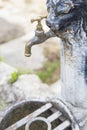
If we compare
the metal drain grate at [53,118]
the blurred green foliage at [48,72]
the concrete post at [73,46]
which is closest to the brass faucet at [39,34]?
the concrete post at [73,46]

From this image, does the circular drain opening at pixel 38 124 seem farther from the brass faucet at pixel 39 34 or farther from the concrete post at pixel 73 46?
the brass faucet at pixel 39 34

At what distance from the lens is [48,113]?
6.63ft

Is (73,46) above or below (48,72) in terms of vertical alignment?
above

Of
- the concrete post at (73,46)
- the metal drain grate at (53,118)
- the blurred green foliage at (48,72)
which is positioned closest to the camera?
the concrete post at (73,46)

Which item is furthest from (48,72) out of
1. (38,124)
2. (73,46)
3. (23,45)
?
(73,46)

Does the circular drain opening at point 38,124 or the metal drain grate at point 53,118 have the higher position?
the metal drain grate at point 53,118

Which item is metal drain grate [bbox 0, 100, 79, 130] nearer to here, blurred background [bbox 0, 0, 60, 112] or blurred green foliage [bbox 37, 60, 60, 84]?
blurred background [bbox 0, 0, 60, 112]

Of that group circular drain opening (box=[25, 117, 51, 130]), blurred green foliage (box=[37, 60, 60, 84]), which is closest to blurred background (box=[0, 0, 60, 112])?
blurred green foliage (box=[37, 60, 60, 84])

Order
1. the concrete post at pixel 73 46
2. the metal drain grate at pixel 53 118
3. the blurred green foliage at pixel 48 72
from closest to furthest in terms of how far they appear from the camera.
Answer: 1. the concrete post at pixel 73 46
2. the metal drain grate at pixel 53 118
3. the blurred green foliage at pixel 48 72

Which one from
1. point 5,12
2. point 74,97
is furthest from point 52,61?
point 74,97

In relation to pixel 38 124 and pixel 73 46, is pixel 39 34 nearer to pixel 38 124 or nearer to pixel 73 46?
pixel 73 46

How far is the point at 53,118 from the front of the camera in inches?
76.0

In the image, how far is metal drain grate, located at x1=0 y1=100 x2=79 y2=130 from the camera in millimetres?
1891

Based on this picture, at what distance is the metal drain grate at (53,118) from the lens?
1891 mm
